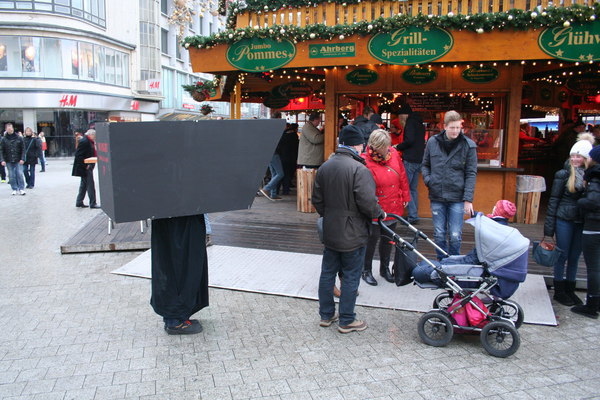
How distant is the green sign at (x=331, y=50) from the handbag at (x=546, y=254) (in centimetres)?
458

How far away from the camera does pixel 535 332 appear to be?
4.33 meters

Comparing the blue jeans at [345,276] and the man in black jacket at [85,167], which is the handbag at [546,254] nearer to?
the blue jeans at [345,276]

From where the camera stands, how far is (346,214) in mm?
4113

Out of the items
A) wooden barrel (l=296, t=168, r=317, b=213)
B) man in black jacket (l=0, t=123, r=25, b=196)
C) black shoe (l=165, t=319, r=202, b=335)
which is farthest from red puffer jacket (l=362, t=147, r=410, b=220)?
man in black jacket (l=0, t=123, r=25, b=196)

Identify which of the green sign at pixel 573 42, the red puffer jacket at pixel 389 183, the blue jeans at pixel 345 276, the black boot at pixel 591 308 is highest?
the green sign at pixel 573 42

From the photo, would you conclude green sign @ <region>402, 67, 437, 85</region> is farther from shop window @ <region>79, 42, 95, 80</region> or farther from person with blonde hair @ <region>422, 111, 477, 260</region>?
shop window @ <region>79, 42, 95, 80</region>

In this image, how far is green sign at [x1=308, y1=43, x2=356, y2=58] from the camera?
316 inches

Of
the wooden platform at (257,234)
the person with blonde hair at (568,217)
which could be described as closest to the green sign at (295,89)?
the wooden platform at (257,234)

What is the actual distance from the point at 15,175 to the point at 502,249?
42.9 ft

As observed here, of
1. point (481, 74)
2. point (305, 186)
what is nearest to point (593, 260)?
point (481, 74)

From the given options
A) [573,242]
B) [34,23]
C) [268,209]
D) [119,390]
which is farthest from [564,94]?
[34,23]

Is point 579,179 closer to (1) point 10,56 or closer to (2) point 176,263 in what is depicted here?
(2) point 176,263

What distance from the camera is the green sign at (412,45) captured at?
296 inches

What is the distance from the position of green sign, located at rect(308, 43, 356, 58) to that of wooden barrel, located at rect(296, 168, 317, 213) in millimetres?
2127
